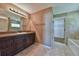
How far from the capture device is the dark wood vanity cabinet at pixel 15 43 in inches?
99.9

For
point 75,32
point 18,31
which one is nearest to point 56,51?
point 75,32

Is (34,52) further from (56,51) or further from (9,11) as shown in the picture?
(9,11)

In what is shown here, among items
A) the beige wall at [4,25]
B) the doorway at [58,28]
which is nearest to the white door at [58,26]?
the doorway at [58,28]

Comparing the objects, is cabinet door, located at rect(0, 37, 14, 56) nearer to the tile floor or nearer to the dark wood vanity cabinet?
the dark wood vanity cabinet

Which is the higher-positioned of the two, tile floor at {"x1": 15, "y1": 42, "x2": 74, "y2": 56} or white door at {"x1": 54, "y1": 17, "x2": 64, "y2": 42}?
white door at {"x1": 54, "y1": 17, "x2": 64, "y2": 42}

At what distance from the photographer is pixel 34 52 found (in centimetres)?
276

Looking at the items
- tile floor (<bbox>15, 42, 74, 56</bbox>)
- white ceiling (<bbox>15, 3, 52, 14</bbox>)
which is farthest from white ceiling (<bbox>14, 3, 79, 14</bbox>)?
tile floor (<bbox>15, 42, 74, 56</bbox>)

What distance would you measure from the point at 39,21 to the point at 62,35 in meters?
0.62

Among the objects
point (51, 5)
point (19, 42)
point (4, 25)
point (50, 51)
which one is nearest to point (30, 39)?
point (19, 42)

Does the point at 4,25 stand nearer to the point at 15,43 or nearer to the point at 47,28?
the point at 15,43

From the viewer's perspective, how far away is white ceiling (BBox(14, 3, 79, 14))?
2661 millimetres

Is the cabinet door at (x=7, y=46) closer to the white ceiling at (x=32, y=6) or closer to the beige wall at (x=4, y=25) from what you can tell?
the beige wall at (x=4, y=25)

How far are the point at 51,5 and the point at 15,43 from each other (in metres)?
1.23

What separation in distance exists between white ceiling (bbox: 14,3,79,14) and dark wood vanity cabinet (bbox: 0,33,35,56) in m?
0.60
